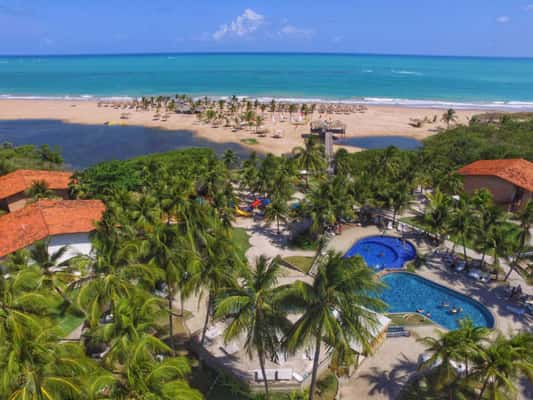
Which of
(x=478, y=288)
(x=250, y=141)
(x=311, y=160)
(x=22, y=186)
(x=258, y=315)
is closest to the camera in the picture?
(x=258, y=315)

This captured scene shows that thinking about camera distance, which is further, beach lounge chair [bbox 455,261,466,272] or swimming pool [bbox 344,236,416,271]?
swimming pool [bbox 344,236,416,271]

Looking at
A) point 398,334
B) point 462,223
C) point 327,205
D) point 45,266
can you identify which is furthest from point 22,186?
point 462,223

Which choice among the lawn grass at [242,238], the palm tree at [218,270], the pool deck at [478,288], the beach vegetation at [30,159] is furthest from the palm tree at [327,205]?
the beach vegetation at [30,159]

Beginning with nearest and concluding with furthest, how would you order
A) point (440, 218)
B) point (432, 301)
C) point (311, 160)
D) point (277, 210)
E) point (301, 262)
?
point (432, 301) → point (440, 218) → point (301, 262) → point (277, 210) → point (311, 160)

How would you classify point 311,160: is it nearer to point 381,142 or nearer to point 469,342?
point 469,342

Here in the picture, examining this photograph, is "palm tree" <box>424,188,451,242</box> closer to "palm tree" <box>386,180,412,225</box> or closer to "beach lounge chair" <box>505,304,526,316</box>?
"palm tree" <box>386,180,412,225</box>

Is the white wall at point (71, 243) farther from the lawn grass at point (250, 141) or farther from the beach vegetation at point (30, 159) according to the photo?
the lawn grass at point (250, 141)

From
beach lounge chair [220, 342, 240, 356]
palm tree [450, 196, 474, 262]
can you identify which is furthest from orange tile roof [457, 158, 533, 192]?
beach lounge chair [220, 342, 240, 356]
